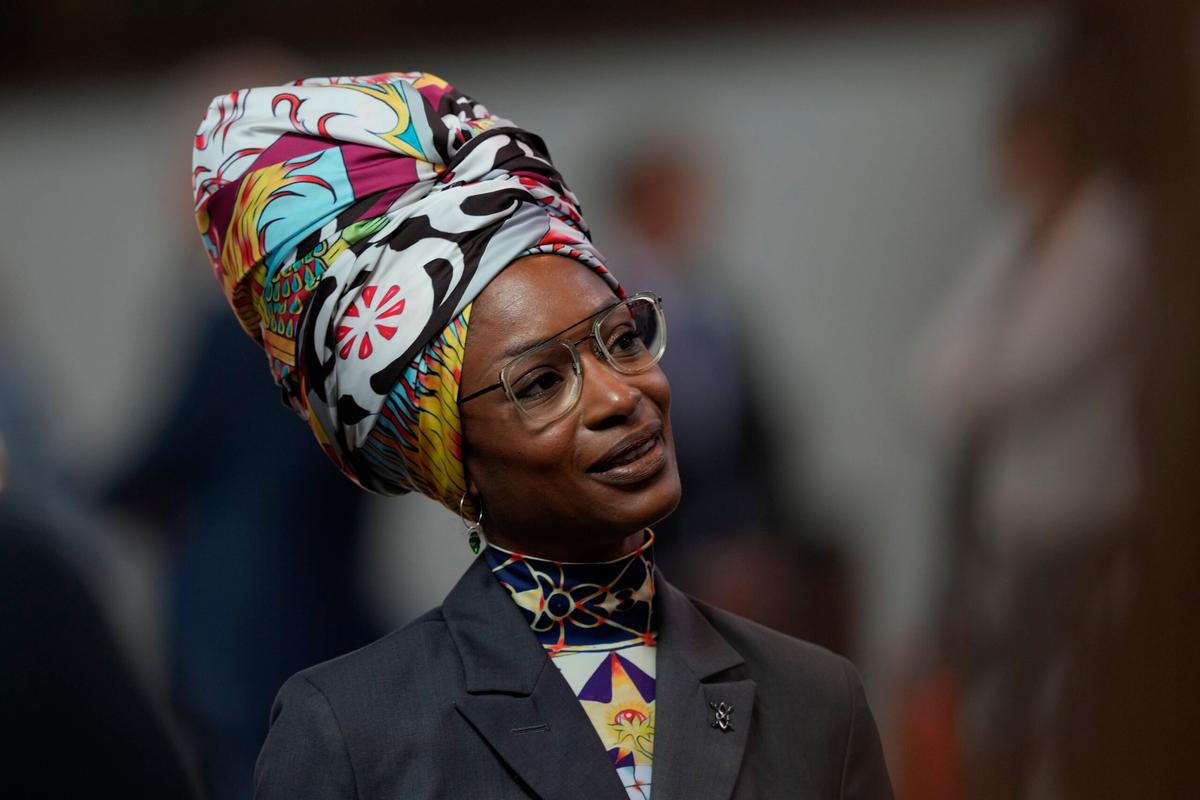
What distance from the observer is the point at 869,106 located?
3.43m

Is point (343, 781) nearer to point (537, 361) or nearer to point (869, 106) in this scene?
point (537, 361)

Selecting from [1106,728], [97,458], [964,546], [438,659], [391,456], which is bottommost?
[1106,728]

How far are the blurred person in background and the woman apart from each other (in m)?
1.21

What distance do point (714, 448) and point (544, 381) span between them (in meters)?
1.61

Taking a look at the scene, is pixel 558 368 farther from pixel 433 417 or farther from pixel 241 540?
pixel 241 540

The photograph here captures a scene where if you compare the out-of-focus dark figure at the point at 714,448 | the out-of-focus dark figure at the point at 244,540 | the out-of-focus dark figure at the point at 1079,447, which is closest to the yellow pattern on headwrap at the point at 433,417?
the out-of-focus dark figure at the point at 244,540

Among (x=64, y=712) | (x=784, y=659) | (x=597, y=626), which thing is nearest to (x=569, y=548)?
(x=597, y=626)

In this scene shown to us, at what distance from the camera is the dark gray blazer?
1.61 meters

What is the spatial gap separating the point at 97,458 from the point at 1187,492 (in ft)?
7.34

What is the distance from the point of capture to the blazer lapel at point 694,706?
1624mm

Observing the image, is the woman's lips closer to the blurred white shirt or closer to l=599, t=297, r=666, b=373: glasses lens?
l=599, t=297, r=666, b=373: glasses lens

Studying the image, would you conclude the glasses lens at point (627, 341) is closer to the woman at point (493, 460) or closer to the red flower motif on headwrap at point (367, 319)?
the woman at point (493, 460)

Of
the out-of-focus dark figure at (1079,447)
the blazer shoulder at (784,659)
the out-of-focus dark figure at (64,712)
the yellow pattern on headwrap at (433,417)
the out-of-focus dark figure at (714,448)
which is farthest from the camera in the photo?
the out-of-focus dark figure at (1079,447)

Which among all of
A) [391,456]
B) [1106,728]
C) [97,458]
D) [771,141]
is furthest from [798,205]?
[391,456]
